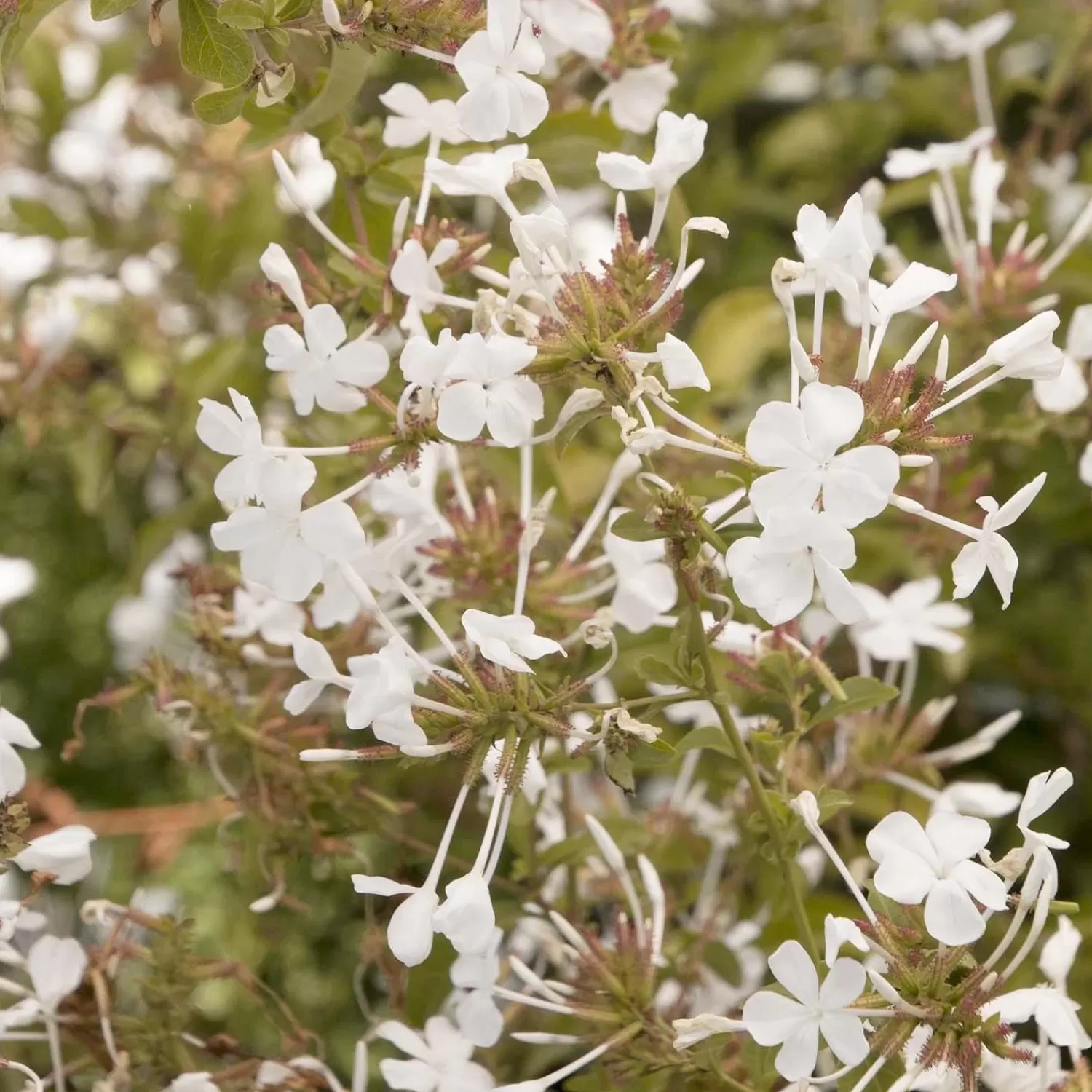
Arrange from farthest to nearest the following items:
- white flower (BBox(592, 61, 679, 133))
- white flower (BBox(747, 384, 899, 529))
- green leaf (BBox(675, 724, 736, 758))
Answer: white flower (BBox(592, 61, 679, 133))
green leaf (BBox(675, 724, 736, 758))
white flower (BBox(747, 384, 899, 529))

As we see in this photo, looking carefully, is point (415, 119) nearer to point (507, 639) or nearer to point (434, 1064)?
point (507, 639)

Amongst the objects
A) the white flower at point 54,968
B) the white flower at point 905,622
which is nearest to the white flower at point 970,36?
the white flower at point 905,622

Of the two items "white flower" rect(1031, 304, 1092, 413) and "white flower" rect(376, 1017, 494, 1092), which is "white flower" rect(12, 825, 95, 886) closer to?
"white flower" rect(376, 1017, 494, 1092)

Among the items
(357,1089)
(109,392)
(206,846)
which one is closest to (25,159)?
(109,392)

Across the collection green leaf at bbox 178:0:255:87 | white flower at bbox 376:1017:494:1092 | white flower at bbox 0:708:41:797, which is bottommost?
white flower at bbox 376:1017:494:1092

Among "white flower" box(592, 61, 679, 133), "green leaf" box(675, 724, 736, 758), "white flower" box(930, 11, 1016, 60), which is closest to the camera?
"green leaf" box(675, 724, 736, 758)

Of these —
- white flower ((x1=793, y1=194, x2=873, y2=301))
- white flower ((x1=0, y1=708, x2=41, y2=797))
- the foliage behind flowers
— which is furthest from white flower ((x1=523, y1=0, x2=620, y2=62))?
white flower ((x1=0, y1=708, x2=41, y2=797))

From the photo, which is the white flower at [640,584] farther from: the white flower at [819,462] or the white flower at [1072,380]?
the white flower at [1072,380]

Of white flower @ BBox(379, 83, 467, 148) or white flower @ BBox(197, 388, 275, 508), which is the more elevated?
white flower @ BBox(379, 83, 467, 148)
